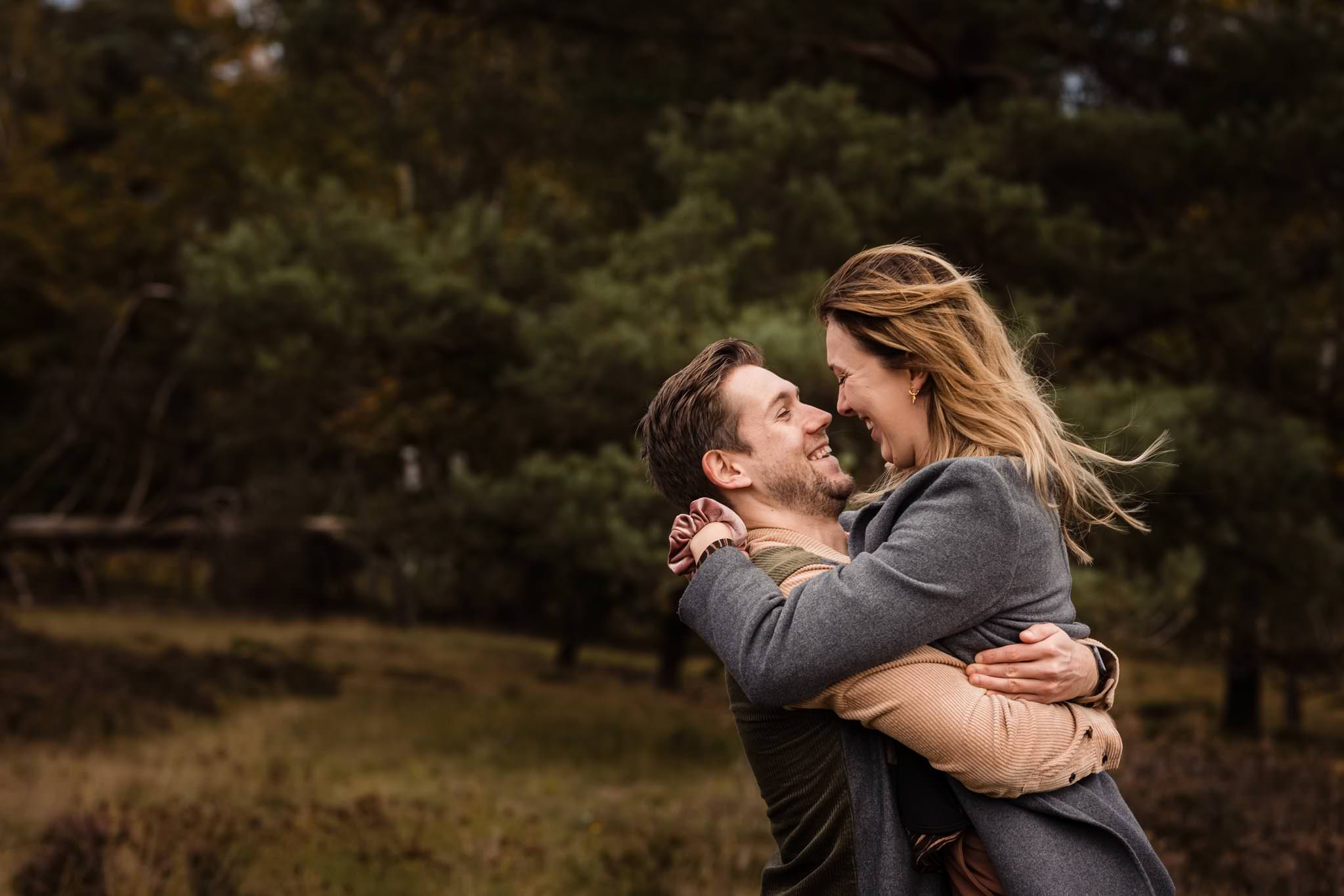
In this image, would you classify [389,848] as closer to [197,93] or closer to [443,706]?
[443,706]

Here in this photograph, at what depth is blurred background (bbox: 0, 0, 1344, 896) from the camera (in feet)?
25.1

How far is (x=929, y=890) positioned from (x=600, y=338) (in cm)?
776

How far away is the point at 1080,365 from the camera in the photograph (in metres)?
12.5

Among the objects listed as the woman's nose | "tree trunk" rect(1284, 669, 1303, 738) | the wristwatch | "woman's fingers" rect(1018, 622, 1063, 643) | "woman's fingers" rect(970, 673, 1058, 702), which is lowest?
"tree trunk" rect(1284, 669, 1303, 738)

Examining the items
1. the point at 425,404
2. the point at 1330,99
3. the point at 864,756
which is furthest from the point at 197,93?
the point at 864,756

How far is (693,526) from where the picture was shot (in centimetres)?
223

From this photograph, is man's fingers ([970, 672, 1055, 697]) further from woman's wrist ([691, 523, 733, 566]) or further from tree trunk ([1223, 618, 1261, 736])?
tree trunk ([1223, 618, 1261, 736])

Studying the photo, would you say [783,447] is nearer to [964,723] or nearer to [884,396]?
[884,396]

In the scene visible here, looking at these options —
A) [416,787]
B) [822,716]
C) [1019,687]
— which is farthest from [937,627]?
[416,787]

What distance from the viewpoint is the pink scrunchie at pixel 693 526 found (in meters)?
2.21

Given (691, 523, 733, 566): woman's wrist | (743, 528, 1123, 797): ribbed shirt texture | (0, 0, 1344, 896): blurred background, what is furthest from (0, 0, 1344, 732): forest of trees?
(743, 528, 1123, 797): ribbed shirt texture

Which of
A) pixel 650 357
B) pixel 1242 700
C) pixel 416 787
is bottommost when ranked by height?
pixel 1242 700

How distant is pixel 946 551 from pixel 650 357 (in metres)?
7.59

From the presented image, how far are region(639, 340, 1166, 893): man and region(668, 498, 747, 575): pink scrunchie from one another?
8 centimetres
